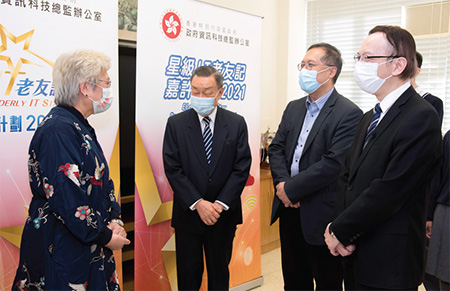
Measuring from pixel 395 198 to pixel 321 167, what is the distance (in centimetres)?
68

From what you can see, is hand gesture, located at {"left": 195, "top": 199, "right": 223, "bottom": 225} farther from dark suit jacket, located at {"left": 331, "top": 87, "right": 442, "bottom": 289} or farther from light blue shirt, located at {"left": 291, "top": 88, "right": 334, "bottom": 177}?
dark suit jacket, located at {"left": 331, "top": 87, "right": 442, "bottom": 289}

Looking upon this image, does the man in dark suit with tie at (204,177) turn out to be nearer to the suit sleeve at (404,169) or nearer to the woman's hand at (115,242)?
the woman's hand at (115,242)

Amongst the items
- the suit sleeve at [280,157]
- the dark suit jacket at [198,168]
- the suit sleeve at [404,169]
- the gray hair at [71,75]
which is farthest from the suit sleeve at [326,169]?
the gray hair at [71,75]

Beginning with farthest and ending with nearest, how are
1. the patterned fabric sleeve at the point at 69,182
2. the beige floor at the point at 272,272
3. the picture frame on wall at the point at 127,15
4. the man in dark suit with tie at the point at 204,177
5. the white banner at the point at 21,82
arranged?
the beige floor at the point at 272,272 < the picture frame on wall at the point at 127,15 < the man in dark suit with tie at the point at 204,177 < the white banner at the point at 21,82 < the patterned fabric sleeve at the point at 69,182

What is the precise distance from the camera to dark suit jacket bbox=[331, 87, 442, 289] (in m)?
1.51

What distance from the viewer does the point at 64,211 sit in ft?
4.90

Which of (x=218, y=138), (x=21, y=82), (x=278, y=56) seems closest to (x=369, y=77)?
(x=218, y=138)

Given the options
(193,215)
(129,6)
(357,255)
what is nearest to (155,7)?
(129,6)

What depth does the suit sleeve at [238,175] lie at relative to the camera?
236 cm

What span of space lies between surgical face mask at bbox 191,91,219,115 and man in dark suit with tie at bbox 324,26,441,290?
964 mm

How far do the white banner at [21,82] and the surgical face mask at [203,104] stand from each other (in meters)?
0.77

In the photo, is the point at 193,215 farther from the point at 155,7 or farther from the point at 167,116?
the point at 155,7

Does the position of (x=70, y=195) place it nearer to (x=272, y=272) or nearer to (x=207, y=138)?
(x=207, y=138)

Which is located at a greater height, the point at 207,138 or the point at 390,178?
the point at 207,138
